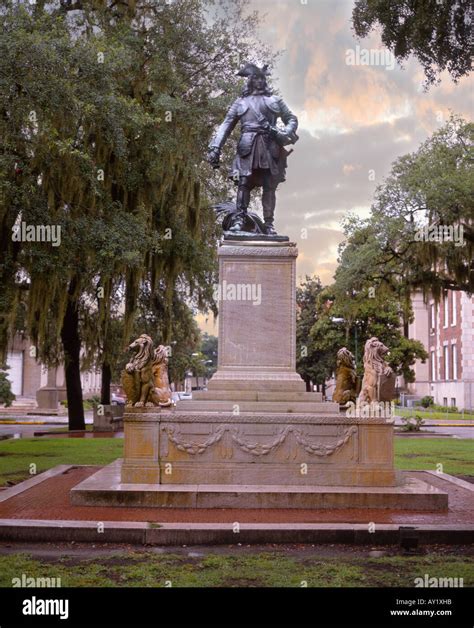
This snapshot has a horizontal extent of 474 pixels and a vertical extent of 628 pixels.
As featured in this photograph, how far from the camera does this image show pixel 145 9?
2181 centimetres

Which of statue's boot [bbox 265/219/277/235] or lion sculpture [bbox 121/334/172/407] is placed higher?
statue's boot [bbox 265/219/277/235]

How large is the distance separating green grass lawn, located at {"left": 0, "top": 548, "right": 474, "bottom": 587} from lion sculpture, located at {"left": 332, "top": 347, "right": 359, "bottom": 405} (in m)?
4.78

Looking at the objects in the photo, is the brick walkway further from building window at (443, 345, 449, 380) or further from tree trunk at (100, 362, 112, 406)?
building window at (443, 345, 449, 380)

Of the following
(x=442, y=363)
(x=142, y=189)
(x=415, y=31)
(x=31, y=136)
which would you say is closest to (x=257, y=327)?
(x=415, y=31)

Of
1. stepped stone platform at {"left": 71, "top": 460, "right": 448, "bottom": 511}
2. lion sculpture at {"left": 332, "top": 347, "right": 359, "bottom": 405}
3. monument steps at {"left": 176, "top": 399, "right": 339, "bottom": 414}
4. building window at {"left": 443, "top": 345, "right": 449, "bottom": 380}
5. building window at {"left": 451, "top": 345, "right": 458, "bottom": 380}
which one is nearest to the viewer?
stepped stone platform at {"left": 71, "top": 460, "right": 448, "bottom": 511}

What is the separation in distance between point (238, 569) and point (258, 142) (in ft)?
24.1

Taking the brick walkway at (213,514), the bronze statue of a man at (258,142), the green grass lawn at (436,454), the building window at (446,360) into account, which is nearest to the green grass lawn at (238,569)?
the brick walkway at (213,514)

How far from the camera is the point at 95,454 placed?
18.1m

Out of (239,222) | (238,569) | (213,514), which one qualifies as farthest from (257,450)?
(239,222)

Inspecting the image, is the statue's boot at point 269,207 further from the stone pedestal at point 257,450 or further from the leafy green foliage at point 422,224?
the leafy green foliage at point 422,224

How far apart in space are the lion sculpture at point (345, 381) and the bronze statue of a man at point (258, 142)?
2.49 m

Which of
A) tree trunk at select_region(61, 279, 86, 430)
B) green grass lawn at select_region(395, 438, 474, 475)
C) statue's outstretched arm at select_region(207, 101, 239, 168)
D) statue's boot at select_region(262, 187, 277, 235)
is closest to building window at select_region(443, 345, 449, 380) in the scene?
green grass lawn at select_region(395, 438, 474, 475)

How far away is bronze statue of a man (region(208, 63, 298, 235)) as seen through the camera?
1238cm

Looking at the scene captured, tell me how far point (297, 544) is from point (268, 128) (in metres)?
6.84
